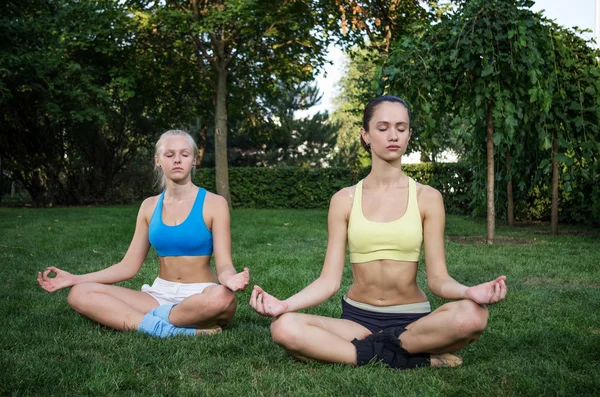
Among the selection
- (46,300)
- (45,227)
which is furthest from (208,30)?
(46,300)

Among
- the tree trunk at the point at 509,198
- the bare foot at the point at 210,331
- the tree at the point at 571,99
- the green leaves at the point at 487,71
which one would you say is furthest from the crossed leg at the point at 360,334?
the tree trunk at the point at 509,198

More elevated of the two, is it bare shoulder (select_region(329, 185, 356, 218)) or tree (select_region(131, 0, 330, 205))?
tree (select_region(131, 0, 330, 205))

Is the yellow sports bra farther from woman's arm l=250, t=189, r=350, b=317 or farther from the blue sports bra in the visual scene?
the blue sports bra

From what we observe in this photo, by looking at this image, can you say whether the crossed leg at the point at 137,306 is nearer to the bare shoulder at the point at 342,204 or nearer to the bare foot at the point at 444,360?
the bare shoulder at the point at 342,204

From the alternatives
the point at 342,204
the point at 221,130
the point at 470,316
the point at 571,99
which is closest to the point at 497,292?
the point at 470,316

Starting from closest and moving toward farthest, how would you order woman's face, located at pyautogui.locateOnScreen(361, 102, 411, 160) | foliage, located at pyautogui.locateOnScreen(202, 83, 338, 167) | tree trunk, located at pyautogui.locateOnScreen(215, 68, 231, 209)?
woman's face, located at pyautogui.locateOnScreen(361, 102, 411, 160), tree trunk, located at pyautogui.locateOnScreen(215, 68, 231, 209), foliage, located at pyautogui.locateOnScreen(202, 83, 338, 167)

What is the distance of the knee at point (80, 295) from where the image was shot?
353 centimetres

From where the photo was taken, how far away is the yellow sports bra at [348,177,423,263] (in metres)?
2.78

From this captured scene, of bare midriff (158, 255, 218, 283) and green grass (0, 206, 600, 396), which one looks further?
bare midriff (158, 255, 218, 283)

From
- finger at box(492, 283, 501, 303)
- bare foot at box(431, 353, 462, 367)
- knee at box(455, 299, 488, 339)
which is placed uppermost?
finger at box(492, 283, 501, 303)

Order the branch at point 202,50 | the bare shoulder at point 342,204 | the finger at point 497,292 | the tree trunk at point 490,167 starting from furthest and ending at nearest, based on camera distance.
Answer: the branch at point 202,50 < the tree trunk at point 490,167 < the bare shoulder at point 342,204 < the finger at point 497,292

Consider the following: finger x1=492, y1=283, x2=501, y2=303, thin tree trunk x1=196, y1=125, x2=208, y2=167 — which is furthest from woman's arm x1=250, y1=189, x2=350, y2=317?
thin tree trunk x1=196, y1=125, x2=208, y2=167

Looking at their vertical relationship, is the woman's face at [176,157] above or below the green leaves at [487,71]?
below

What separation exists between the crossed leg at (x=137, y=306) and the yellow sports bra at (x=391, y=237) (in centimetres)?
86
